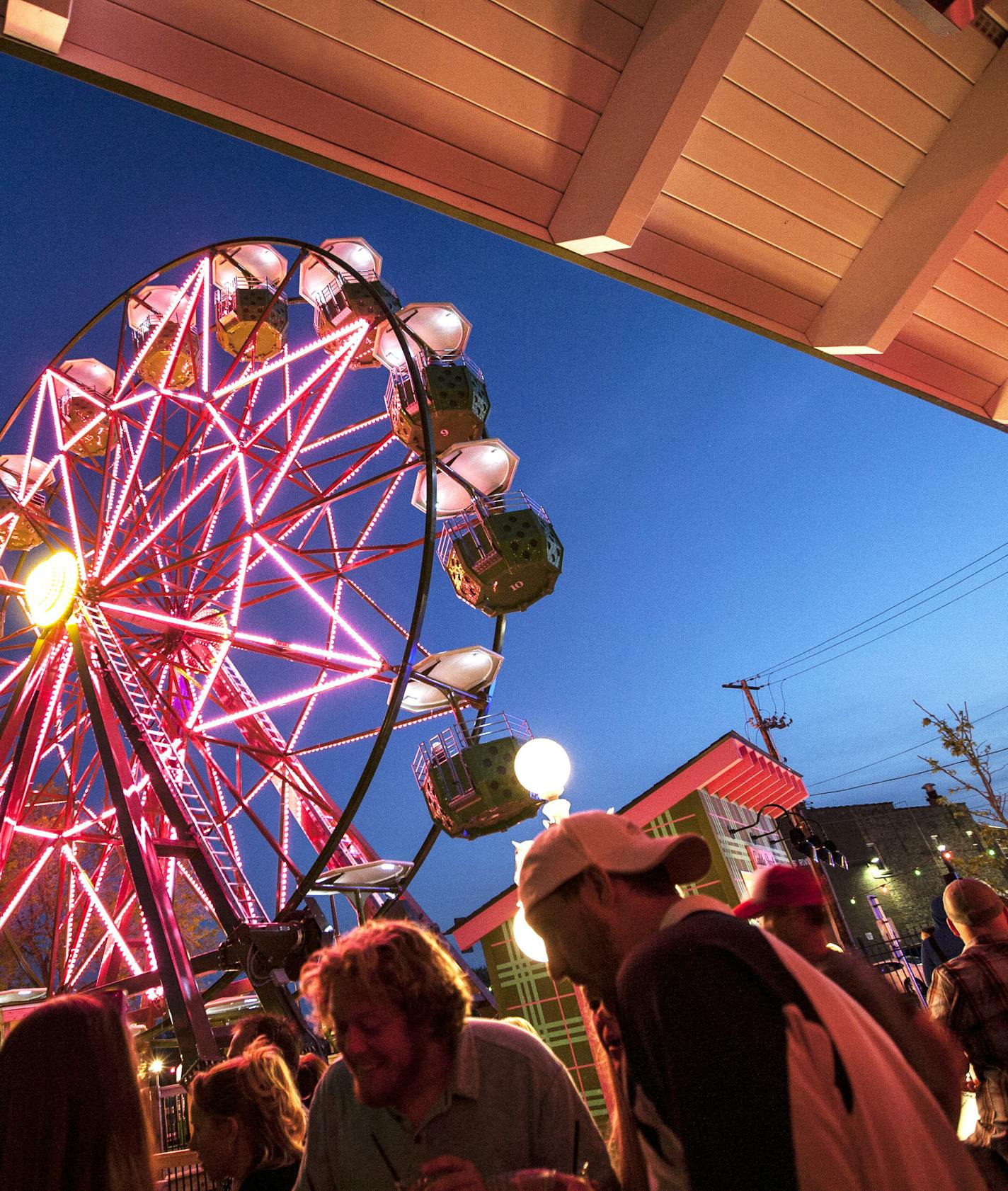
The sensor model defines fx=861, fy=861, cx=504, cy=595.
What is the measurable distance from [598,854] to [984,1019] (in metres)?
2.83

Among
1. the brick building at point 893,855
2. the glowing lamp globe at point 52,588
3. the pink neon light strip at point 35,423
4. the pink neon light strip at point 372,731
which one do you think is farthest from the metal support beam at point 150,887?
the brick building at point 893,855

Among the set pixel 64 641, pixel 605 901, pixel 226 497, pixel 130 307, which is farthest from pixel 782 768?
pixel 605 901

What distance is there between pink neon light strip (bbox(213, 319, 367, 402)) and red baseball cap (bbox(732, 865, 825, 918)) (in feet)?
28.7

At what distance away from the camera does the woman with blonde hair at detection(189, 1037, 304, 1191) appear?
2889 mm

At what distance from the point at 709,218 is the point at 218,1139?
468 cm

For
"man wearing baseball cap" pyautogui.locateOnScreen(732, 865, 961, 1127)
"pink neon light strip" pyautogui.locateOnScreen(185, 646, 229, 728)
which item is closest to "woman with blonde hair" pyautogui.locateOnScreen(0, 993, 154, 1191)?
"man wearing baseball cap" pyautogui.locateOnScreen(732, 865, 961, 1127)

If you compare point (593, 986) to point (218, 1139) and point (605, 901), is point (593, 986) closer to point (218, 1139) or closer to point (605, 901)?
point (605, 901)

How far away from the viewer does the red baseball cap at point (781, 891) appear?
334 centimetres

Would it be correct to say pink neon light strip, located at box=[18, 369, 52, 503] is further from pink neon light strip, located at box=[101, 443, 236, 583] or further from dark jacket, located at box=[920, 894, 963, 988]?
dark jacket, located at box=[920, 894, 963, 988]

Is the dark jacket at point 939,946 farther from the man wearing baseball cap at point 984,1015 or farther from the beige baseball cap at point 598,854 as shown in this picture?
the beige baseball cap at point 598,854

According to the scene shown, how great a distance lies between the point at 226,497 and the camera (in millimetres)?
12539

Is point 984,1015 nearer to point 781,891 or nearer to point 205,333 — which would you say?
point 781,891

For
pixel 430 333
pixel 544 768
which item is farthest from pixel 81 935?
pixel 430 333

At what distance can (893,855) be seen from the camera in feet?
153
